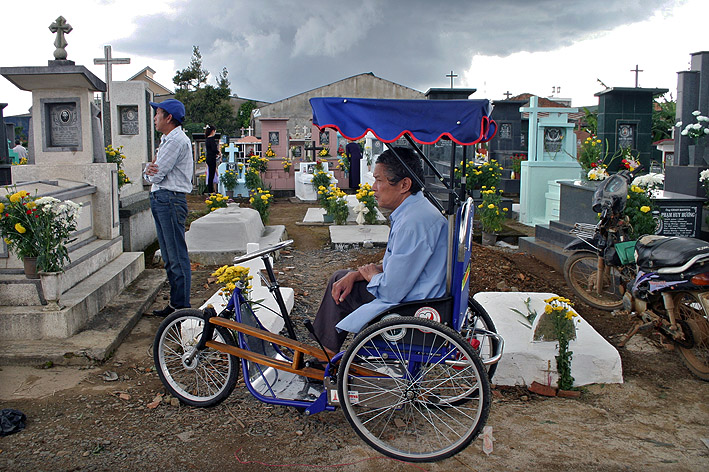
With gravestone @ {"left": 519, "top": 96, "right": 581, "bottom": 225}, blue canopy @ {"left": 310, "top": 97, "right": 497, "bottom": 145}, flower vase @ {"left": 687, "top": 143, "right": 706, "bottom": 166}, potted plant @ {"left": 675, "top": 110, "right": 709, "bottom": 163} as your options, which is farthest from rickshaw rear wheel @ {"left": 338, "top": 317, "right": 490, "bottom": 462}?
flower vase @ {"left": 687, "top": 143, "right": 706, "bottom": 166}

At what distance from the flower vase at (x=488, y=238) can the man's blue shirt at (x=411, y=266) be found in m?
6.67

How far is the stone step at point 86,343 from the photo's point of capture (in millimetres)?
4238

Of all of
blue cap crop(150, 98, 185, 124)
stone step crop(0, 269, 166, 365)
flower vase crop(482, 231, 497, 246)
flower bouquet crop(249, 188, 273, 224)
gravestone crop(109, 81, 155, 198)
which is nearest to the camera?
stone step crop(0, 269, 166, 365)

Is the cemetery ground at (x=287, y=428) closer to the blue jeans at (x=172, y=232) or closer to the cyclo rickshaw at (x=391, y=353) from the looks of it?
the cyclo rickshaw at (x=391, y=353)

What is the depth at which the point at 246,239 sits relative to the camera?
319 inches

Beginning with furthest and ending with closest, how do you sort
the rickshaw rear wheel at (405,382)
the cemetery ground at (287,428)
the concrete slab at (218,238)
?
the concrete slab at (218,238)
the cemetery ground at (287,428)
the rickshaw rear wheel at (405,382)

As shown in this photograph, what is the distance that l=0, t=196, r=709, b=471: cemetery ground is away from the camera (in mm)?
3018

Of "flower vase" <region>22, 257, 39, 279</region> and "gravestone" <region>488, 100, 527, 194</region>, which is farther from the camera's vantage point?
"gravestone" <region>488, 100, 527, 194</region>

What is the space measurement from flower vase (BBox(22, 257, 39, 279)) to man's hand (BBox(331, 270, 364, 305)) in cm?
253

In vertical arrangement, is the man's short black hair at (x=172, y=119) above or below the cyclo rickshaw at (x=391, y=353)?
above

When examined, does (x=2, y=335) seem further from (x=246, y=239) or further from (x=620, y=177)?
(x=620, y=177)

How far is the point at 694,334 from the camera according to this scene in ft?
13.8

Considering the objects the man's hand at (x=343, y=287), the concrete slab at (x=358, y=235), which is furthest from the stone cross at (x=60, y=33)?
the man's hand at (x=343, y=287)

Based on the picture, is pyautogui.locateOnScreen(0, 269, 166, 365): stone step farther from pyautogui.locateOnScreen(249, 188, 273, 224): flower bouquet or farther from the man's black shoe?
pyautogui.locateOnScreen(249, 188, 273, 224): flower bouquet
